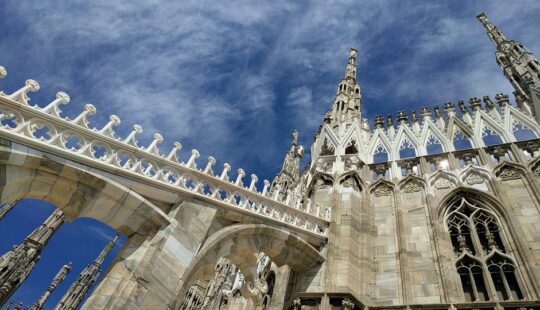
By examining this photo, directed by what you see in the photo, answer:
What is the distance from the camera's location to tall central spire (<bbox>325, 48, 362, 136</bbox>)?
14361mm

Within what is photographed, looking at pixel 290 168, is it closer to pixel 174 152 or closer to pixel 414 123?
pixel 414 123

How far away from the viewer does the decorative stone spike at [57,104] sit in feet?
20.6

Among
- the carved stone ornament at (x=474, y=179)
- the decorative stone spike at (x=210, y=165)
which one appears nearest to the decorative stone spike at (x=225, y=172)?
the decorative stone spike at (x=210, y=165)

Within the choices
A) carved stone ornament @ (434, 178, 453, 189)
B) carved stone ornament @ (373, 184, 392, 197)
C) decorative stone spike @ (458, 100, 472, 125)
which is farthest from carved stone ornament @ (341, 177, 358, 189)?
decorative stone spike @ (458, 100, 472, 125)

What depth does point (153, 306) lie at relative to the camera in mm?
5770

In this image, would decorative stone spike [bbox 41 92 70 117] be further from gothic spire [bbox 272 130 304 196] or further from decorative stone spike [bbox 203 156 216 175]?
gothic spire [bbox 272 130 304 196]

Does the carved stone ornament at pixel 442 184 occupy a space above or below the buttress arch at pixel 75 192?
above

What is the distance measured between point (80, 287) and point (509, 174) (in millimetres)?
30759

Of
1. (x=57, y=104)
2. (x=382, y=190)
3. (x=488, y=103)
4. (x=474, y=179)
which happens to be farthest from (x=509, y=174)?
(x=57, y=104)

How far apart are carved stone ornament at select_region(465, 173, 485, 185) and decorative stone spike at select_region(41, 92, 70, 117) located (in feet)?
33.5

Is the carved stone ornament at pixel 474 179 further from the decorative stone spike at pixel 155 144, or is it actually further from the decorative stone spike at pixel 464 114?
the decorative stone spike at pixel 155 144

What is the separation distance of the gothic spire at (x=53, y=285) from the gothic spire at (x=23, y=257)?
845 cm

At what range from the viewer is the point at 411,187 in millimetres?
11328

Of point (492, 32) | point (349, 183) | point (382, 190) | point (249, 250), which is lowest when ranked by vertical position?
point (249, 250)
